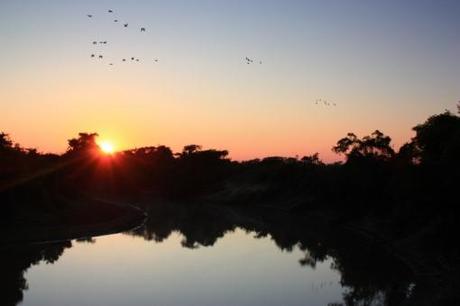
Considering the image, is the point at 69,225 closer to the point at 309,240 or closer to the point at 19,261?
the point at 19,261

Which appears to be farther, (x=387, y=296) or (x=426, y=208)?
(x=426, y=208)

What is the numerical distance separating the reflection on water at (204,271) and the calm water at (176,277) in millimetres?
60

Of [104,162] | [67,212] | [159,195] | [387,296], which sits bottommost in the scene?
[387,296]

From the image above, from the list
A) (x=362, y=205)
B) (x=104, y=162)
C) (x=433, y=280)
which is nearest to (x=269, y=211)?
(x=362, y=205)

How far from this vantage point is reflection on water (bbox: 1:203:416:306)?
3356cm

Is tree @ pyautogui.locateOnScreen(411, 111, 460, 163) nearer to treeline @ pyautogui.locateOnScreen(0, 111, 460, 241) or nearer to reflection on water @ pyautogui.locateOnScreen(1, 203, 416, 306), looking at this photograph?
treeline @ pyautogui.locateOnScreen(0, 111, 460, 241)

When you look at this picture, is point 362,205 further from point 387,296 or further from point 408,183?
point 387,296

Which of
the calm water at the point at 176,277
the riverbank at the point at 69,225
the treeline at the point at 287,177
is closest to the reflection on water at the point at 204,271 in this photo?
the calm water at the point at 176,277

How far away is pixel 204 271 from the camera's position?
42.3 m

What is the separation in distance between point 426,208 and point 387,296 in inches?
754

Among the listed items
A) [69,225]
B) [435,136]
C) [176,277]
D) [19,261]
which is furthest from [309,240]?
[19,261]

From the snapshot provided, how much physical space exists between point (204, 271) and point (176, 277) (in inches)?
135

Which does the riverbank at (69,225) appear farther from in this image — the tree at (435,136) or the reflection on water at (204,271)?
the tree at (435,136)

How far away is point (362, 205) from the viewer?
7700 cm
